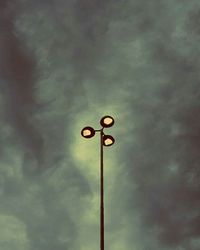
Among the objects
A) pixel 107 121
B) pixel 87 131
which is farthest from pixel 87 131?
pixel 107 121

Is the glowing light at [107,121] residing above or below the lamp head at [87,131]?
above

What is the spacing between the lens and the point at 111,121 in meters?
17.8

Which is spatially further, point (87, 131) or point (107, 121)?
point (87, 131)

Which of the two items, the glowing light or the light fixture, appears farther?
the light fixture

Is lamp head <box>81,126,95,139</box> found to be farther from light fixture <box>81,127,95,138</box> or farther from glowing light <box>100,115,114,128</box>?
glowing light <box>100,115,114,128</box>

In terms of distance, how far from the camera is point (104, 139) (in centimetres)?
1817

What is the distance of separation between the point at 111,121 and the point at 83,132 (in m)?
1.10

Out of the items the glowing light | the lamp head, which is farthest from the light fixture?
the glowing light

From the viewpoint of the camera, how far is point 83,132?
58.8ft

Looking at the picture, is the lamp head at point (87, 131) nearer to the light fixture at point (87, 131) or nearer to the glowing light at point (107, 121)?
the light fixture at point (87, 131)

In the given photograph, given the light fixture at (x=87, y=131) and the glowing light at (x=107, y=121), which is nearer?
the glowing light at (x=107, y=121)

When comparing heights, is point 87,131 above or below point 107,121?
below

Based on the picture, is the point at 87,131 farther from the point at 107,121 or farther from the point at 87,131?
the point at 107,121

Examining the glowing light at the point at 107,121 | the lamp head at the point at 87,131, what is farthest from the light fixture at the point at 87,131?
the glowing light at the point at 107,121
